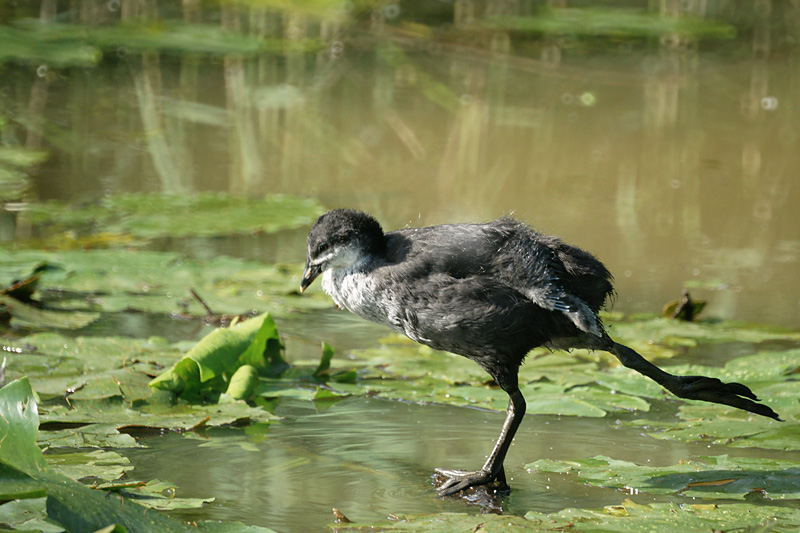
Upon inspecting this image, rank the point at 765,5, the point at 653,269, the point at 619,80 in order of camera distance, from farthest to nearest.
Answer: the point at 765,5
the point at 619,80
the point at 653,269

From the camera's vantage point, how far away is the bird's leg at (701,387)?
357cm

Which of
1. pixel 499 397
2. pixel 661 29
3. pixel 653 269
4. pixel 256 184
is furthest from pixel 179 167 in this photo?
pixel 661 29

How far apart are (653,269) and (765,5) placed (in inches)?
341

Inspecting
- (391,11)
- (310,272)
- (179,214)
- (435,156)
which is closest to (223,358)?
(310,272)

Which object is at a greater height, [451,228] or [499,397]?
[451,228]

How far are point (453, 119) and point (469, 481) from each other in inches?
250

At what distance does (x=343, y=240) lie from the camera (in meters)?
3.50

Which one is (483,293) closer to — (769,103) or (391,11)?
(769,103)

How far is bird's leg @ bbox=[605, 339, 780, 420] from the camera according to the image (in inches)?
141

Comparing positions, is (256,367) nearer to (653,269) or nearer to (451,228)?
(451,228)

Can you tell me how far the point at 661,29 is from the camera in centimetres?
1233

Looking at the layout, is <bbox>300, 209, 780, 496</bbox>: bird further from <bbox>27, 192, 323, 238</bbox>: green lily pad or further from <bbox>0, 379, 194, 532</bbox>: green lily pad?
<bbox>27, 192, 323, 238</bbox>: green lily pad

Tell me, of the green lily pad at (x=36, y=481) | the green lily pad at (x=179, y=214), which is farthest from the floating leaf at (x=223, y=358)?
the green lily pad at (x=179, y=214)

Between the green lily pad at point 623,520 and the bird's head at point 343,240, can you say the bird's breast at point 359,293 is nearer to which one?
the bird's head at point 343,240
